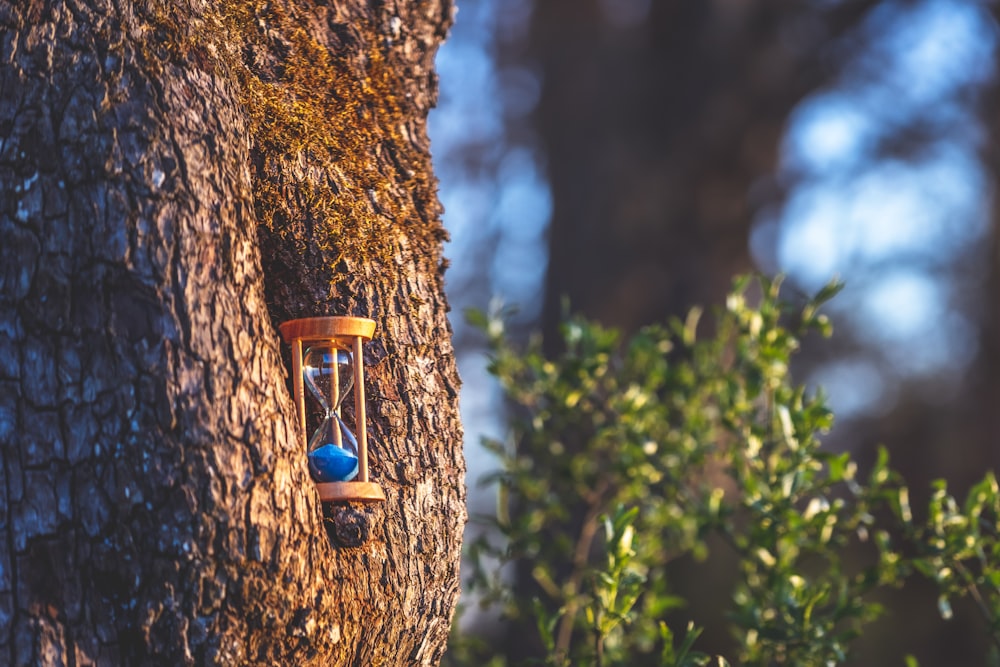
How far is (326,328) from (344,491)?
0.25 meters

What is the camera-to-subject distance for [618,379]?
3.02 m

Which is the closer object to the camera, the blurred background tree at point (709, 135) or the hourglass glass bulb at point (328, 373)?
the hourglass glass bulb at point (328, 373)

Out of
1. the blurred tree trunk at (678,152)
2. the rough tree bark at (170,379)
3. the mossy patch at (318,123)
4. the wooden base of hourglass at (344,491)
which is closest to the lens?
the rough tree bark at (170,379)

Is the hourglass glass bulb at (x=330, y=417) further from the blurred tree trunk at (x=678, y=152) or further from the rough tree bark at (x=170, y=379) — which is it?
the blurred tree trunk at (x=678, y=152)

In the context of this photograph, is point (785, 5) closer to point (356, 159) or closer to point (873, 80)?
point (873, 80)

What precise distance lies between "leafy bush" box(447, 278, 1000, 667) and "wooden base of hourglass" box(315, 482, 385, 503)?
64 centimetres

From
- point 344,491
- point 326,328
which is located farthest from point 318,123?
point 344,491

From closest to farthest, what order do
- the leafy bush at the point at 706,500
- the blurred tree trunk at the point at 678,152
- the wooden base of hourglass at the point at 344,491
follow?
the wooden base of hourglass at the point at 344,491
the leafy bush at the point at 706,500
the blurred tree trunk at the point at 678,152

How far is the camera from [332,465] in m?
1.58

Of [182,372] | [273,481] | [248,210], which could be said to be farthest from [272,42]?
[273,481]

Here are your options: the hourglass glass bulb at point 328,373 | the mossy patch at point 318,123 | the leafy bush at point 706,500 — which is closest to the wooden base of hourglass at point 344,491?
the hourglass glass bulb at point 328,373

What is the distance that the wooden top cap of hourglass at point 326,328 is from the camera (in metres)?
1.60

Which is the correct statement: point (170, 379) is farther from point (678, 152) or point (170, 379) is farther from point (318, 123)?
point (678, 152)

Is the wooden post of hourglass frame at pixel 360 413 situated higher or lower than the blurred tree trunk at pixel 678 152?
lower
